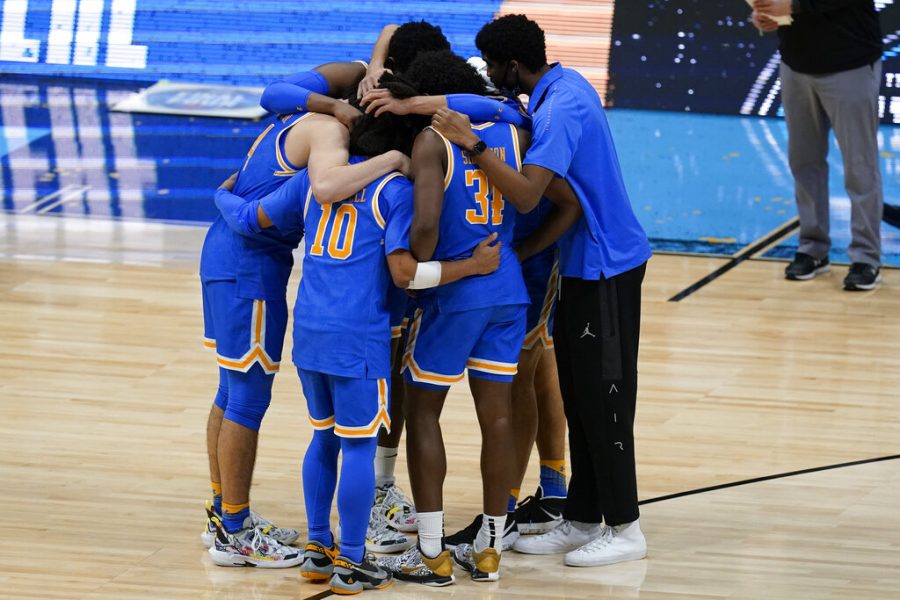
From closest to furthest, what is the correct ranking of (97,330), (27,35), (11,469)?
(11,469)
(97,330)
(27,35)

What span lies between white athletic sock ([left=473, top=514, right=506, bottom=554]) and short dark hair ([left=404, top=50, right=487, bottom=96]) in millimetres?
1125

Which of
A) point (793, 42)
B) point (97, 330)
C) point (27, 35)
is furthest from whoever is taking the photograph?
point (27, 35)

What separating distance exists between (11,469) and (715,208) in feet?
14.6

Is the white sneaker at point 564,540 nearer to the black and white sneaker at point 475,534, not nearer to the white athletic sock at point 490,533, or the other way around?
the black and white sneaker at point 475,534

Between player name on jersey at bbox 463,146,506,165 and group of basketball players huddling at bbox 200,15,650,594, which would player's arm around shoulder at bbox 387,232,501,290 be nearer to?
group of basketball players huddling at bbox 200,15,650,594

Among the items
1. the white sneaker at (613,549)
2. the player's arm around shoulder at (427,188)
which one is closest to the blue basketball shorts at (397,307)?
the player's arm around shoulder at (427,188)

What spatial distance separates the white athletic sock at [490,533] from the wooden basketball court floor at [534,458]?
10cm

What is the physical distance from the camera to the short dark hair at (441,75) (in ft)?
11.6

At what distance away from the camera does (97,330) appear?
5.89 m

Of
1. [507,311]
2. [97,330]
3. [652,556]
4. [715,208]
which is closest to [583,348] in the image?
[507,311]

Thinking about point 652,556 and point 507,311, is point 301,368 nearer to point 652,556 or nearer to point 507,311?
point 507,311

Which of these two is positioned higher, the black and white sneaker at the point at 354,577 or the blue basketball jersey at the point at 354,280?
the blue basketball jersey at the point at 354,280

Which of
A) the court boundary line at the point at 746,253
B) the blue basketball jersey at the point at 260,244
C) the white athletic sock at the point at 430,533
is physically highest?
the blue basketball jersey at the point at 260,244

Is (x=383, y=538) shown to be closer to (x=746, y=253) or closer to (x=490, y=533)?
(x=490, y=533)
